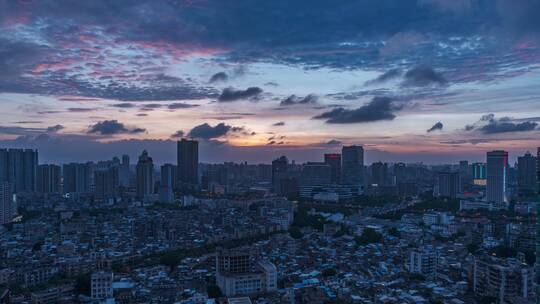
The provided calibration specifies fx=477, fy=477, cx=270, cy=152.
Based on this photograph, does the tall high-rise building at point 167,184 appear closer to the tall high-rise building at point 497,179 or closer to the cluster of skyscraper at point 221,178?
the cluster of skyscraper at point 221,178

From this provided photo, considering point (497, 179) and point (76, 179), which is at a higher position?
point (497, 179)

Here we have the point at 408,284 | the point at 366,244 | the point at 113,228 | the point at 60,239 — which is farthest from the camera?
the point at 113,228

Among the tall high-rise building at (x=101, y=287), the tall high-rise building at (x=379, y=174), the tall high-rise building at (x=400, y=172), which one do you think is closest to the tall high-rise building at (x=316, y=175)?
the tall high-rise building at (x=379, y=174)

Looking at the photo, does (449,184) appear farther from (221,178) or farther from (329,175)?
(221,178)

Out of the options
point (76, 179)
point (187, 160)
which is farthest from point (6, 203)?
point (187, 160)

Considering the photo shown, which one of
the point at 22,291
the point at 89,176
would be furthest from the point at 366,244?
the point at 89,176

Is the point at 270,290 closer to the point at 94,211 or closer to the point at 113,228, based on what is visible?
the point at 113,228
